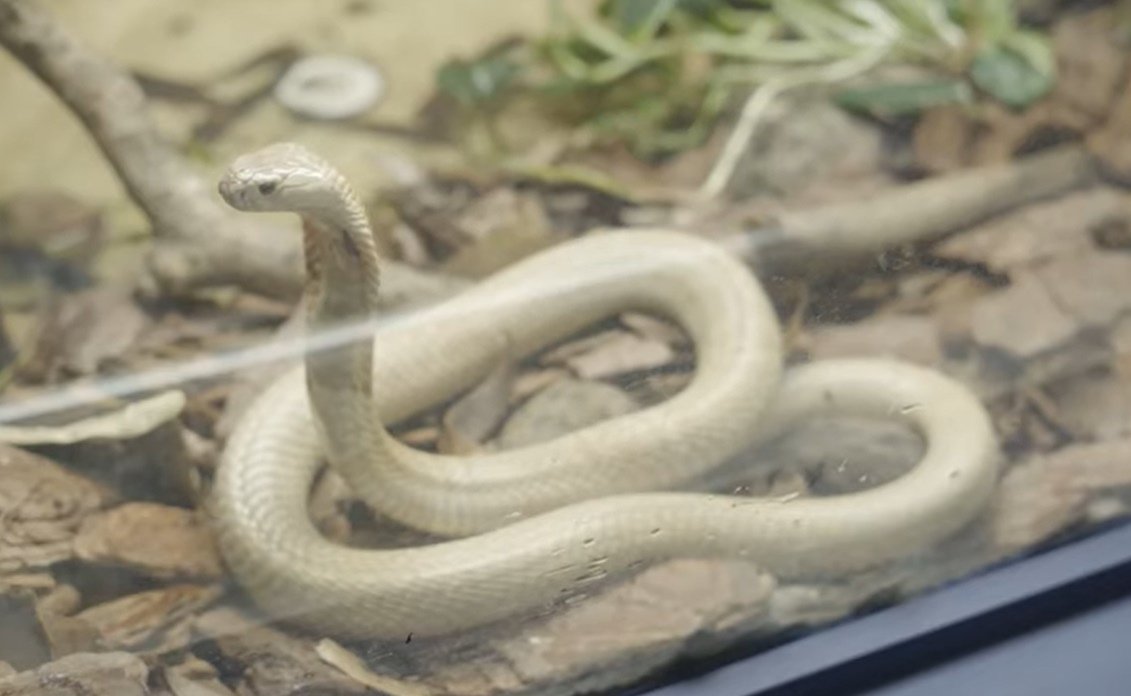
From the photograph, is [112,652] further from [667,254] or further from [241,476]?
[667,254]

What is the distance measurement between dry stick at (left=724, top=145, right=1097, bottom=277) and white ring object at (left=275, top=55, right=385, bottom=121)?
70cm

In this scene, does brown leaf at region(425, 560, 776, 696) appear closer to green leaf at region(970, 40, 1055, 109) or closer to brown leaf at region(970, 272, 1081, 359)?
brown leaf at region(970, 272, 1081, 359)

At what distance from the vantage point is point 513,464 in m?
1.55

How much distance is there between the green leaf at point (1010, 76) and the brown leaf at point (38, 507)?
1.59 m

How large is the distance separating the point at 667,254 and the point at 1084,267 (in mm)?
573

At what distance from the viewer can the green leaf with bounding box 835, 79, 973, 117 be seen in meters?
2.33

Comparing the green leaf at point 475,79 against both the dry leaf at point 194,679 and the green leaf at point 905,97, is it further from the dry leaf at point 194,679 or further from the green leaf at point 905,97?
the dry leaf at point 194,679

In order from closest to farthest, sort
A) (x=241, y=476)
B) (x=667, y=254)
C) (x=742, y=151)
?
(x=241, y=476) < (x=667, y=254) < (x=742, y=151)

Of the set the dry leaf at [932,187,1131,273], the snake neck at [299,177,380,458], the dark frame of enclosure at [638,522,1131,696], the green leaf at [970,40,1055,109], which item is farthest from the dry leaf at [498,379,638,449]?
the green leaf at [970,40,1055,109]

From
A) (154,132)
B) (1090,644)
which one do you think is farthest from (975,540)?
(154,132)

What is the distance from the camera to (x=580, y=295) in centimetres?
176

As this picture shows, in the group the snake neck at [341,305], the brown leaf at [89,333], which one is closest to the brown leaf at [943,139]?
the snake neck at [341,305]

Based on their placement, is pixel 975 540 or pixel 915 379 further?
pixel 915 379

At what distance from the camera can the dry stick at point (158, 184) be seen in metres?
1.94
